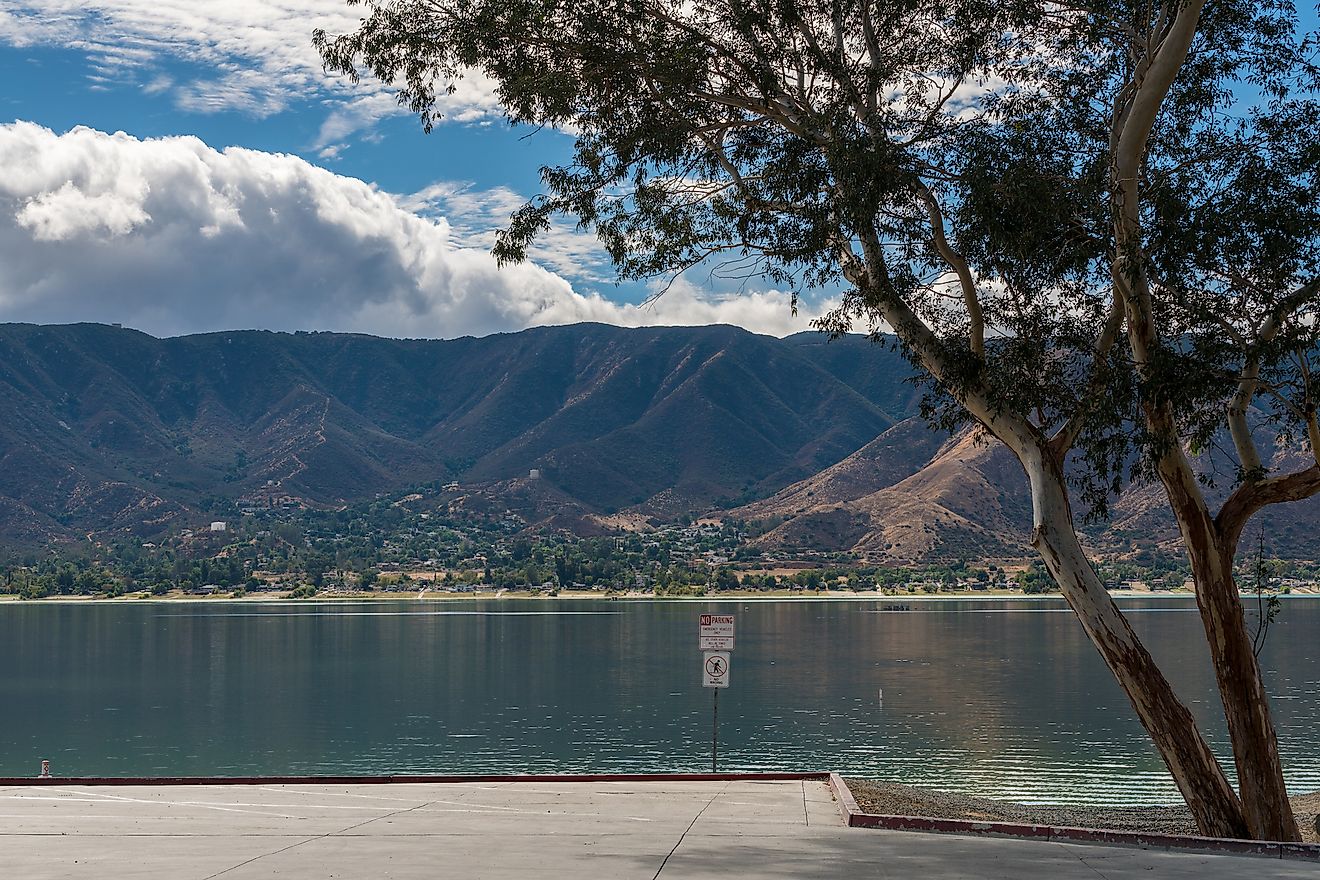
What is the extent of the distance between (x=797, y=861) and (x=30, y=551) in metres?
208

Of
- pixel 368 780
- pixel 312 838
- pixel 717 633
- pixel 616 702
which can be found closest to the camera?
pixel 312 838

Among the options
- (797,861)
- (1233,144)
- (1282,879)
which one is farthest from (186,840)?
(1233,144)

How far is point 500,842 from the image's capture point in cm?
1220

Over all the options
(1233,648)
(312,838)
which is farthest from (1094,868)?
(1233,648)

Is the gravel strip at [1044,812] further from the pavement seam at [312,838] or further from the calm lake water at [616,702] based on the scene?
the calm lake water at [616,702]

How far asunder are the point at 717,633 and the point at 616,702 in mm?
35552

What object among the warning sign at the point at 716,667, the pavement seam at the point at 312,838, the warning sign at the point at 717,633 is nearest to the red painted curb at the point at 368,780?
the warning sign at the point at 716,667

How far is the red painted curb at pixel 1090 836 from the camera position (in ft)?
42.1

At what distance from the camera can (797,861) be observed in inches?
445

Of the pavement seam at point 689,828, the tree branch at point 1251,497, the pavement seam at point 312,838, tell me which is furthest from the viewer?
the tree branch at point 1251,497

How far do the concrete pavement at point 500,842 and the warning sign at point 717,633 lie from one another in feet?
15.0

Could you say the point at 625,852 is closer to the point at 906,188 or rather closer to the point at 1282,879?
the point at 1282,879

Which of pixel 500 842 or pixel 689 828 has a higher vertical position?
pixel 500 842

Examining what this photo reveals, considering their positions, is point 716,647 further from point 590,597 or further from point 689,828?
point 590,597
